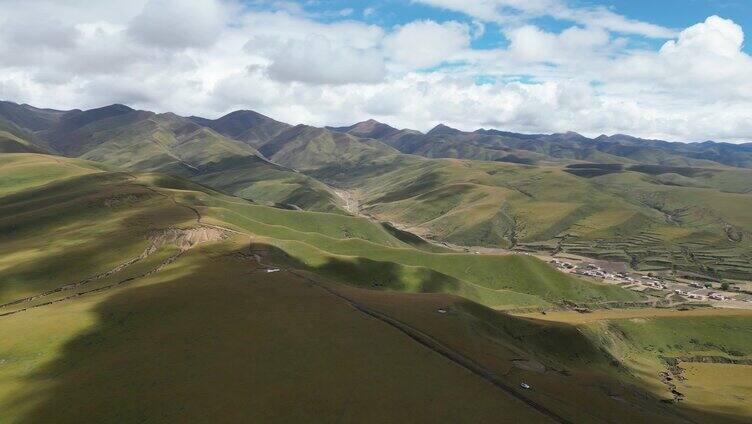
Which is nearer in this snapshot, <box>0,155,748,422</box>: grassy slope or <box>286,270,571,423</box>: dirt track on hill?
<box>0,155,748,422</box>: grassy slope

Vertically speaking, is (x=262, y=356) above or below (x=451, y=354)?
above

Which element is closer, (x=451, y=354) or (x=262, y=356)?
(x=262, y=356)

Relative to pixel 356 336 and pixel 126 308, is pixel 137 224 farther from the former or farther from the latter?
pixel 356 336

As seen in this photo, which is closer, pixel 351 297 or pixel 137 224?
pixel 351 297

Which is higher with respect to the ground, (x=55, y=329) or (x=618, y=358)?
(x=55, y=329)

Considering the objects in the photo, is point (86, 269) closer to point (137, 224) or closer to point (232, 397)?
point (137, 224)

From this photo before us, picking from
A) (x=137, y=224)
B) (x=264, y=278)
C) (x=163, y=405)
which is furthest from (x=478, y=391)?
(x=137, y=224)

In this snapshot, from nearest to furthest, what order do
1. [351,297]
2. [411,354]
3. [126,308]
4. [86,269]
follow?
[411,354] < [126,308] < [351,297] < [86,269]

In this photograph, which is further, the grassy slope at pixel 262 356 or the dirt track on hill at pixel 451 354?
the dirt track on hill at pixel 451 354

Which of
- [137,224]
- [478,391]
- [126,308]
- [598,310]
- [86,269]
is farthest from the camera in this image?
[598,310]

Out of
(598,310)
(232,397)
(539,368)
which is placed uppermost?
(232,397)
